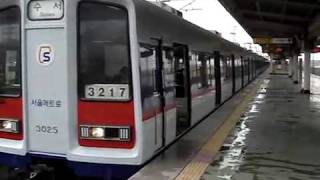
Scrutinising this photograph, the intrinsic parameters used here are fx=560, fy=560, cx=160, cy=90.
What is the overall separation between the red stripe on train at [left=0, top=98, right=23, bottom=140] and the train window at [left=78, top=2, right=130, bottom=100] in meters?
0.92

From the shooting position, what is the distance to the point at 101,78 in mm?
7098

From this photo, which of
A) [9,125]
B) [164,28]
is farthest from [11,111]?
[164,28]

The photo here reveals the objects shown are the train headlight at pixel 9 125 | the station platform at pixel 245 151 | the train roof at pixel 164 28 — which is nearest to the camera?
the train roof at pixel 164 28

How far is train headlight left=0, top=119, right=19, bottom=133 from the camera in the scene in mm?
7411

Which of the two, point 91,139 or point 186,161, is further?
point 186,161

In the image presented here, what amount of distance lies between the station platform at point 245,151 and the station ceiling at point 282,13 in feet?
19.7

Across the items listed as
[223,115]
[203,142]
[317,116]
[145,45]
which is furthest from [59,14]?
[317,116]

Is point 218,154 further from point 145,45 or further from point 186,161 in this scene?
point 145,45

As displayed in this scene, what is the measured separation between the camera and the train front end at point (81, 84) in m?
6.96

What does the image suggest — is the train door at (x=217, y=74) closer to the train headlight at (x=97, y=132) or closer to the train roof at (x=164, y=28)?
the train roof at (x=164, y=28)

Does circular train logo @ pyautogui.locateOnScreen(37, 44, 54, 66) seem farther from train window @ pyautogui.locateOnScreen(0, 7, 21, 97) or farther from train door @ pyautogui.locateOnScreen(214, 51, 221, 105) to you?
train door @ pyautogui.locateOnScreen(214, 51, 221, 105)

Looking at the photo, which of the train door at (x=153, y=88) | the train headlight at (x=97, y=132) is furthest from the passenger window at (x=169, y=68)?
the train headlight at (x=97, y=132)

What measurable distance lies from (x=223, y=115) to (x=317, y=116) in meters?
2.75

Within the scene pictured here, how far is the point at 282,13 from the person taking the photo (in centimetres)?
2438
